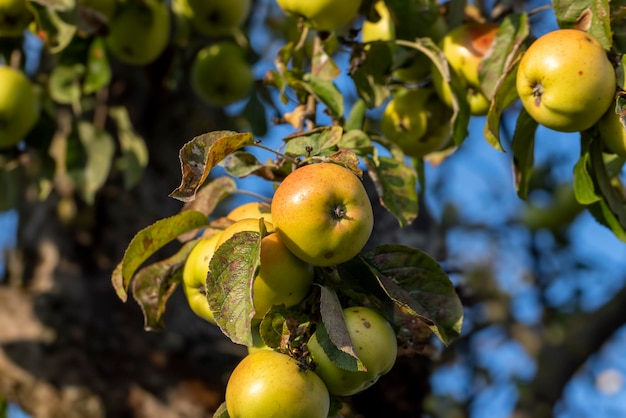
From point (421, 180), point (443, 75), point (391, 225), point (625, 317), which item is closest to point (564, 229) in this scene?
point (625, 317)

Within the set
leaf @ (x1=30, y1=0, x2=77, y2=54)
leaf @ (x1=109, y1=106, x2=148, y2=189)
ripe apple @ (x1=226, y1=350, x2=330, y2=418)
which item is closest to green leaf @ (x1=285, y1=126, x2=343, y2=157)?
ripe apple @ (x1=226, y1=350, x2=330, y2=418)

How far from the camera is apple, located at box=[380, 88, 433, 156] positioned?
1408 millimetres

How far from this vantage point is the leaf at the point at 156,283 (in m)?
1.16

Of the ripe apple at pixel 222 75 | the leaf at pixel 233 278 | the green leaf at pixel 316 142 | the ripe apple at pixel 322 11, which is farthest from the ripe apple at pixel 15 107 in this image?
the leaf at pixel 233 278

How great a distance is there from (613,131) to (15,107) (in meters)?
1.34

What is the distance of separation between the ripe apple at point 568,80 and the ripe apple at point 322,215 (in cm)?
31

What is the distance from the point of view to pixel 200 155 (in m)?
0.98

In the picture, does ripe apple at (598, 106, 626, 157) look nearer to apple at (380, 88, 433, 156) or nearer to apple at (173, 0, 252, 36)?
apple at (380, 88, 433, 156)

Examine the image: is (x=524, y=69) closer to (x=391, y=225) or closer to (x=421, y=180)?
(x=421, y=180)

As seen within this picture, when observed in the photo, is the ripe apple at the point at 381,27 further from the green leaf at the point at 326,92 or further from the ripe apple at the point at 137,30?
the ripe apple at the point at 137,30

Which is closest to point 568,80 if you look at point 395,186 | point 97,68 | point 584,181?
point 584,181

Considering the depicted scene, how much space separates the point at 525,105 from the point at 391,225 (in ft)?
2.61

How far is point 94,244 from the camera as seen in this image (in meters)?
2.31

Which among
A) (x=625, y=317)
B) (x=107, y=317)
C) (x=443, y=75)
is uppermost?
(x=443, y=75)
